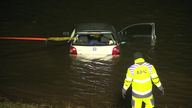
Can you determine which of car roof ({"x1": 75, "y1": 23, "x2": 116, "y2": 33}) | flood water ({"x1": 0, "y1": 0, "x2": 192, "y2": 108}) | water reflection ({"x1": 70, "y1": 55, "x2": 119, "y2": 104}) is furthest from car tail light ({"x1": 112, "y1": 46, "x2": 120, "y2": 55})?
car roof ({"x1": 75, "y1": 23, "x2": 116, "y2": 33})

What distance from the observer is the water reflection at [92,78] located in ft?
28.9

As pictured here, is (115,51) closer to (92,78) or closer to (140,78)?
(92,78)

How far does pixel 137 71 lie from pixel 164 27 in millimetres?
16475

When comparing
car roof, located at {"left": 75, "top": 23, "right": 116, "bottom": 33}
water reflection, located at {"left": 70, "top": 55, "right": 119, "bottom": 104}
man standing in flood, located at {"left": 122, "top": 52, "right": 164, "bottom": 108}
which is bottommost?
water reflection, located at {"left": 70, "top": 55, "right": 119, "bottom": 104}

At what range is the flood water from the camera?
8875 mm

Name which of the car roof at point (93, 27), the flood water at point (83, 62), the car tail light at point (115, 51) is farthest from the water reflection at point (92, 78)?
the car roof at point (93, 27)

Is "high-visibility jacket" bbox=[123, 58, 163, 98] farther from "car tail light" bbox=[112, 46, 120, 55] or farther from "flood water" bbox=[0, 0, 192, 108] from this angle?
"car tail light" bbox=[112, 46, 120, 55]

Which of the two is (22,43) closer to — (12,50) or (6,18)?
(12,50)

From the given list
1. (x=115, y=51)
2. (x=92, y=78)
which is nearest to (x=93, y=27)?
(x=115, y=51)

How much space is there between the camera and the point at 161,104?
8.23 metres

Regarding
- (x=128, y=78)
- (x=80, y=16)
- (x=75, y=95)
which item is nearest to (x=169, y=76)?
(x=75, y=95)

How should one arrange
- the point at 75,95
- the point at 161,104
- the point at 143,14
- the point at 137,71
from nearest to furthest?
1. the point at 137,71
2. the point at 161,104
3. the point at 75,95
4. the point at 143,14

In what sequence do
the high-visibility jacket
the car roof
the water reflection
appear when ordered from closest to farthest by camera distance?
the high-visibility jacket < the water reflection < the car roof

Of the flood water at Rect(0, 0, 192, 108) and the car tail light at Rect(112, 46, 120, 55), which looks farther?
→ the car tail light at Rect(112, 46, 120, 55)
